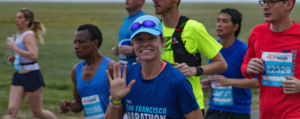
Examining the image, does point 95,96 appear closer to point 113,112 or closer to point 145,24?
point 113,112

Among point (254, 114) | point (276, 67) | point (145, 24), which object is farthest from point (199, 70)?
point (254, 114)

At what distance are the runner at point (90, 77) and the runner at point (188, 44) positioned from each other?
72 cm

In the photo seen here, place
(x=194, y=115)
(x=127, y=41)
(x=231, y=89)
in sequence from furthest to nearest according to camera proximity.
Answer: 1. (x=127, y=41)
2. (x=231, y=89)
3. (x=194, y=115)

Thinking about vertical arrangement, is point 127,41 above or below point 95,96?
above

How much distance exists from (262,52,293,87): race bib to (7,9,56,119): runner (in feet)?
13.0

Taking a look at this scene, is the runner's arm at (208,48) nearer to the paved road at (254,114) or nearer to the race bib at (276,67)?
the race bib at (276,67)

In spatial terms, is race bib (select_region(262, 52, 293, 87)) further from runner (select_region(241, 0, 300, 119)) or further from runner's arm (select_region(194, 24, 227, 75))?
runner's arm (select_region(194, 24, 227, 75))

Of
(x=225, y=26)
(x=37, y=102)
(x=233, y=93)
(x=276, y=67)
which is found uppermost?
(x=225, y=26)

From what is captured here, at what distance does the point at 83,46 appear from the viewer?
4031mm

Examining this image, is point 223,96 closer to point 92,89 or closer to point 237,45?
point 237,45

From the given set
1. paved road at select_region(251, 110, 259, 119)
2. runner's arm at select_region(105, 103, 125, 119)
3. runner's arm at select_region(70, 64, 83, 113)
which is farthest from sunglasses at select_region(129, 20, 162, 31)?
paved road at select_region(251, 110, 259, 119)

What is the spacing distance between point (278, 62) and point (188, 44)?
88cm

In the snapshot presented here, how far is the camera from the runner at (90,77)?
3.82 meters

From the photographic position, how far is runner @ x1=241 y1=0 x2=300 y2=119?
3275 mm
